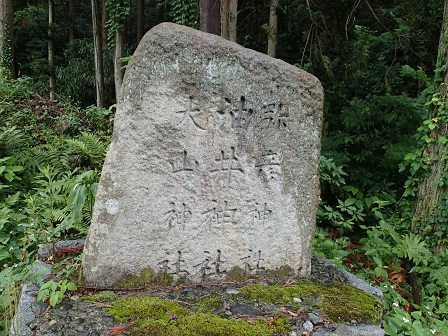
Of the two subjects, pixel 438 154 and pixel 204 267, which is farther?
pixel 438 154

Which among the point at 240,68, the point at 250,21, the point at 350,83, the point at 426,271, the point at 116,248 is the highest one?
the point at 250,21

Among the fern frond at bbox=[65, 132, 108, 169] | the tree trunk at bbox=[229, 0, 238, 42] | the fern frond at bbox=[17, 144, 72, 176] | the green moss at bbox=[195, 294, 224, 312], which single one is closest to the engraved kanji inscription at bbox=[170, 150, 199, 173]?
the green moss at bbox=[195, 294, 224, 312]

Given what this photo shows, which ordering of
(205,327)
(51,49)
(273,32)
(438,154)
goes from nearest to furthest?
1. (205,327)
2. (438,154)
3. (273,32)
4. (51,49)

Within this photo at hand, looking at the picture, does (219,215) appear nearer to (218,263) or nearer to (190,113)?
(218,263)

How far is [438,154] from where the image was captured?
4.43 metres

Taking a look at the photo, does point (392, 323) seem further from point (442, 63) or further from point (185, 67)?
point (442, 63)

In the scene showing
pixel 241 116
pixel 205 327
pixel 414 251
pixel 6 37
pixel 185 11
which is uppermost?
pixel 185 11

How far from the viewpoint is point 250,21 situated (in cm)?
856

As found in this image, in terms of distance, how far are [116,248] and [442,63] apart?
4.01 m

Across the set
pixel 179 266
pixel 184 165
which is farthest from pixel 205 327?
pixel 184 165

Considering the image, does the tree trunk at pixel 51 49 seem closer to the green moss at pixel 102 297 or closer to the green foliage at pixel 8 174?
the green foliage at pixel 8 174

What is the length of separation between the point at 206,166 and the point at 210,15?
4.53 metres

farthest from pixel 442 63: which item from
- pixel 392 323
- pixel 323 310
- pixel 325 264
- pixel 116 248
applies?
pixel 116 248

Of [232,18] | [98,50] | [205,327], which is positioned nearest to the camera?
[205,327]
